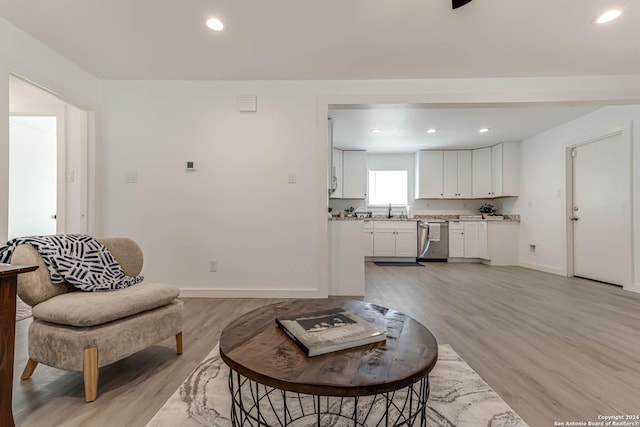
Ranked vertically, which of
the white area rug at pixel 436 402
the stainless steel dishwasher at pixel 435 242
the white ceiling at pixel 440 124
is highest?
the white ceiling at pixel 440 124

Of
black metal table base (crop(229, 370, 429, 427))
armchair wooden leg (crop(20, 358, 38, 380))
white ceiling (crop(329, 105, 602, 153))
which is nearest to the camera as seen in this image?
black metal table base (crop(229, 370, 429, 427))

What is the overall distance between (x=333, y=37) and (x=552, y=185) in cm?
445

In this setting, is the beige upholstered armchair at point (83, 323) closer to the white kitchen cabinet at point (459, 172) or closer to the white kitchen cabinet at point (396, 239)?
the white kitchen cabinet at point (396, 239)

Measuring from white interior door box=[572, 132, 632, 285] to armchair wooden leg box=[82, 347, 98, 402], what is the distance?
17.4 feet

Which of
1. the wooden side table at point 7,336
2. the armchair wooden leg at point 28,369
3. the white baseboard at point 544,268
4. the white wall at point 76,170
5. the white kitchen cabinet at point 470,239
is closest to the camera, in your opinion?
the wooden side table at point 7,336

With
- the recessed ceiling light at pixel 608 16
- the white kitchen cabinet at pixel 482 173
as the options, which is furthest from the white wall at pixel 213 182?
the white kitchen cabinet at pixel 482 173

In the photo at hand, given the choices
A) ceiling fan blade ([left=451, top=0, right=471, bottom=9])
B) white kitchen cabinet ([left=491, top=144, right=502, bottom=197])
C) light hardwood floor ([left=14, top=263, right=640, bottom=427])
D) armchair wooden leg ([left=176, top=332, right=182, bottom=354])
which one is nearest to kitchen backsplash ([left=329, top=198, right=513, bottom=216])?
white kitchen cabinet ([left=491, top=144, right=502, bottom=197])

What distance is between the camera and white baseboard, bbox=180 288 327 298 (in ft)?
10.4

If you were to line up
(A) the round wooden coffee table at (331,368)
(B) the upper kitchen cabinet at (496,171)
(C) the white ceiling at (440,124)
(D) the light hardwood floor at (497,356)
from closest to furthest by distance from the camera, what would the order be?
(A) the round wooden coffee table at (331,368), (D) the light hardwood floor at (497,356), (C) the white ceiling at (440,124), (B) the upper kitchen cabinet at (496,171)

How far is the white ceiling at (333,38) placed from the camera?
2.08m

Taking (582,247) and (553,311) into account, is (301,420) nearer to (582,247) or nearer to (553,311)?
(553,311)

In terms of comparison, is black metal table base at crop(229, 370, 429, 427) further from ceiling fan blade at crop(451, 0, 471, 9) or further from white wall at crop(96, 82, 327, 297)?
ceiling fan blade at crop(451, 0, 471, 9)

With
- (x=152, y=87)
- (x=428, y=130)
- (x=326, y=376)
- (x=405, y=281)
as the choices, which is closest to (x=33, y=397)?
(x=326, y=376)

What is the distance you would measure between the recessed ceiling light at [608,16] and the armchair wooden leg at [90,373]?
151 inches
